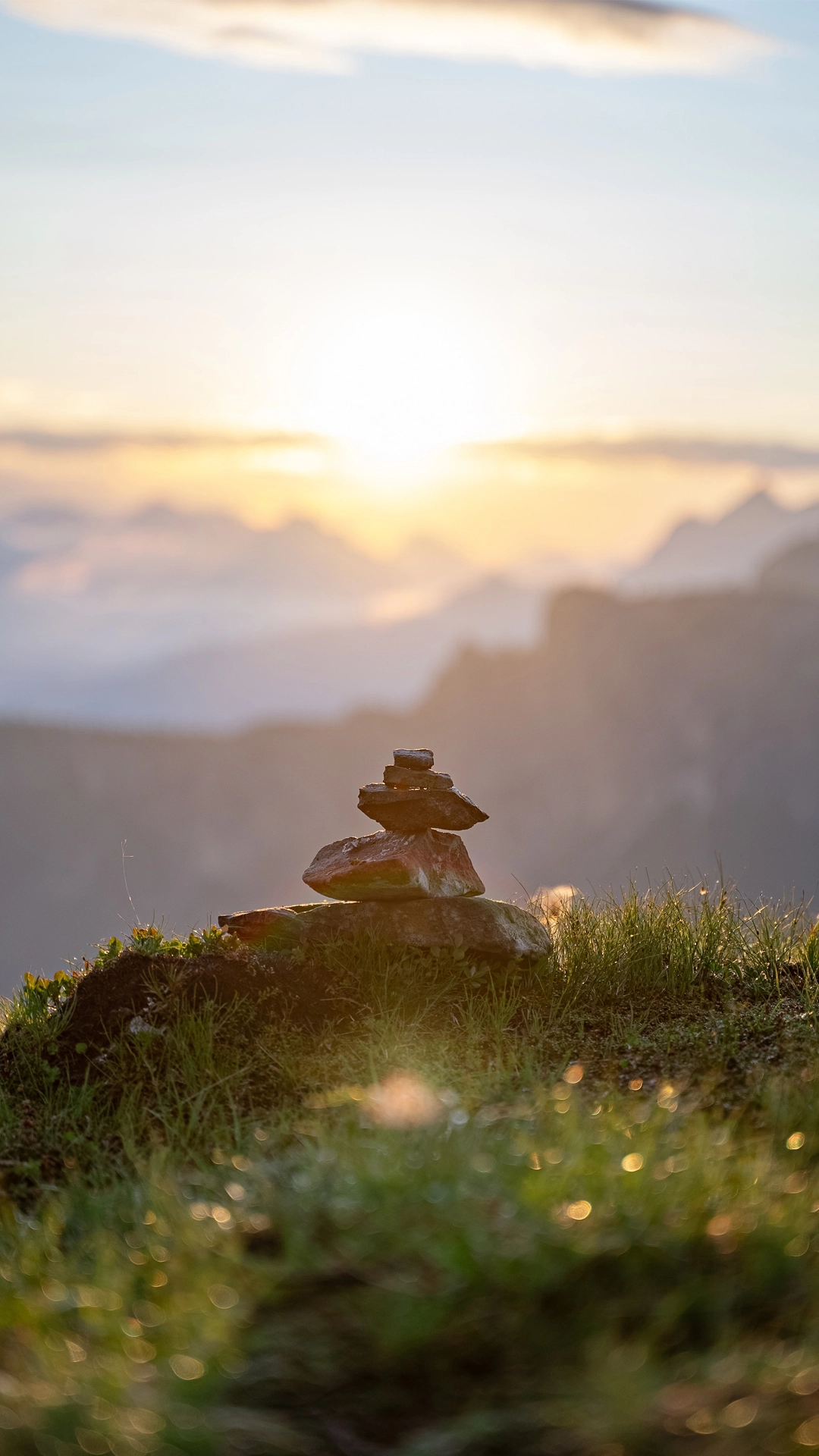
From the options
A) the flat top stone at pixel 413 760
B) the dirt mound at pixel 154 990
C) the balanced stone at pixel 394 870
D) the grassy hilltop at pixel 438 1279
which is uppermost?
the flat top stone at pixel 413 760

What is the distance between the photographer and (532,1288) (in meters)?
4.08

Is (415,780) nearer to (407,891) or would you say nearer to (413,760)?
(413,760)

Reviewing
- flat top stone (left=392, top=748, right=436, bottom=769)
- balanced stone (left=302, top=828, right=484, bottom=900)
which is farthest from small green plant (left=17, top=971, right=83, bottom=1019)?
flat top stone (left=392, top=748, right=436, bottom=769)

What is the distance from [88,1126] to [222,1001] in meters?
1.60

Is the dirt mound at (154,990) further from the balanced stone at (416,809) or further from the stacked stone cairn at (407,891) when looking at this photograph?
the balanced stone at (416,809)

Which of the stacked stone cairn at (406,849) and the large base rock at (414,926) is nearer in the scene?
the large base rock at (414,926)

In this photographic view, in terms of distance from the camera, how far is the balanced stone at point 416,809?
10.8 m

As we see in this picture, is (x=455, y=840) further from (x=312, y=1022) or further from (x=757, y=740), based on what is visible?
(x=757, y=740)

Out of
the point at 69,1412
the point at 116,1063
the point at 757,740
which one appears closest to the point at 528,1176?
the point at 69,1412

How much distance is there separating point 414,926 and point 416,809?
1095 mm

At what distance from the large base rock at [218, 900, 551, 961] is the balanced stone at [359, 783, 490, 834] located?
733 mm

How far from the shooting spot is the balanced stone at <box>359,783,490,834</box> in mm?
10812

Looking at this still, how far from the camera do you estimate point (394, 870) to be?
10391 millimetres

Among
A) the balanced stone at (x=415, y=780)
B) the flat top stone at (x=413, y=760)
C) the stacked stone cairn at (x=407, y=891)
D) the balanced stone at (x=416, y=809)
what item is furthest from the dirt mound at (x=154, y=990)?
the flat top stone at (x=413, y=760)
